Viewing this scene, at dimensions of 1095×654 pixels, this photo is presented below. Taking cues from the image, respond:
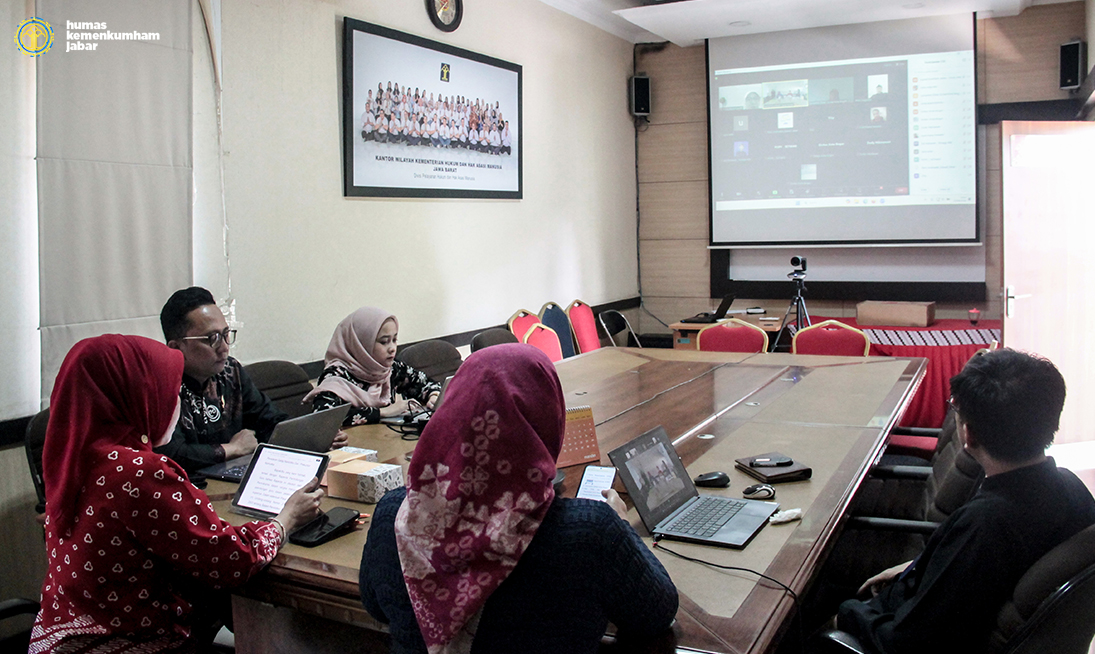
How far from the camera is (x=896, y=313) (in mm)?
5906

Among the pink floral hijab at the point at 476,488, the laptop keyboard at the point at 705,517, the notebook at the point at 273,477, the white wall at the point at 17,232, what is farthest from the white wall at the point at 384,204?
the pink floral hijab at the point at 476,488

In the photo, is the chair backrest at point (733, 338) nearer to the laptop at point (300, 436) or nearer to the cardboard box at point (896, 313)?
the cardboard box at point (896, 313)

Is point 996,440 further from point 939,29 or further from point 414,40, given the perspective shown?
point 939,29

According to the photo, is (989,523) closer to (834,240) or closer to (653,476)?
(653,476)

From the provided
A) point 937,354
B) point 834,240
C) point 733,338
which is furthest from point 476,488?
point 834,240

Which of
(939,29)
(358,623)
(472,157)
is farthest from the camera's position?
(939,29)

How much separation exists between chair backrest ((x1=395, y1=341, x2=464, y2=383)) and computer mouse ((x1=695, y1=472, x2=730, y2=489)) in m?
2.15

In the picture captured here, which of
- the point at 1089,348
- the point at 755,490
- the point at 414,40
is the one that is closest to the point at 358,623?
Answer: the point at 755,490

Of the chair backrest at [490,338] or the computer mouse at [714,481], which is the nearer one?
the computer mouse at [714,481]

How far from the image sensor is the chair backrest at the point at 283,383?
3500 mm

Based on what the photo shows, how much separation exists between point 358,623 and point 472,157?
12.2ft

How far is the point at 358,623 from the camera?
5.43ft

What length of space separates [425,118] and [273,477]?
2.97 meters

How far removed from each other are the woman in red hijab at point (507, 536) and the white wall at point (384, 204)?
2.54 m
